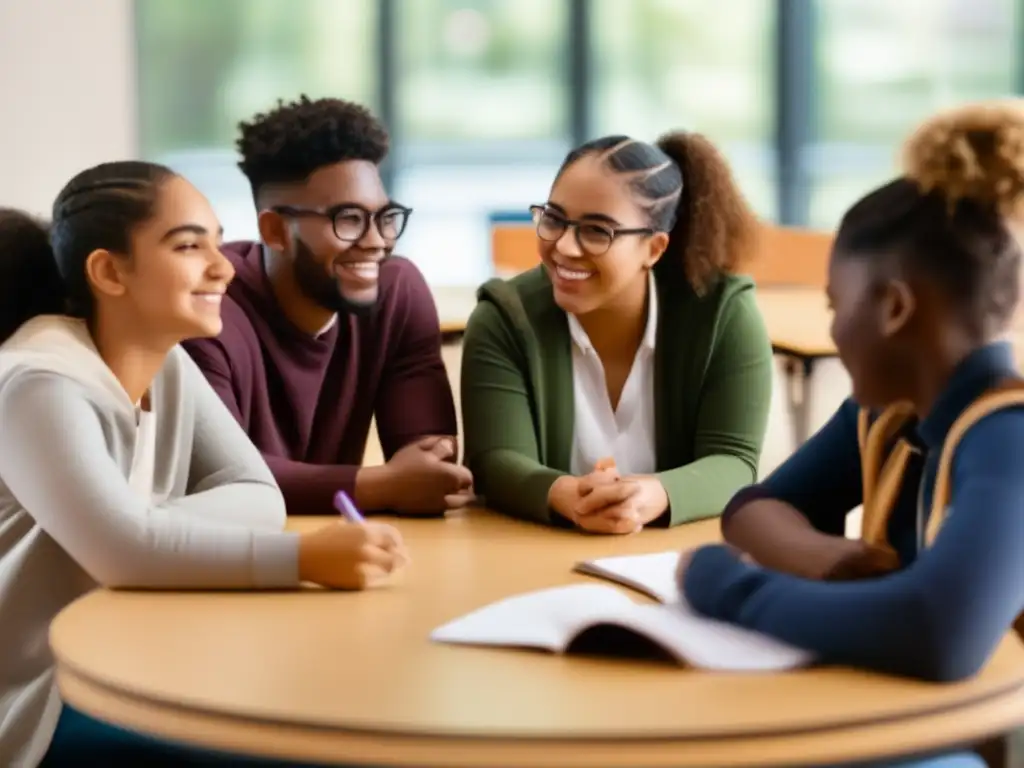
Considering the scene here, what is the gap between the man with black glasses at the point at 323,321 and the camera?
2.17m

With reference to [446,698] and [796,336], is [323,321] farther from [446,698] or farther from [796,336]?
[796,336]

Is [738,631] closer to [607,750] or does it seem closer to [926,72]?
[607,750]

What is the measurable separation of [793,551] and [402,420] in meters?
0.83

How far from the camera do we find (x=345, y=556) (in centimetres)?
157

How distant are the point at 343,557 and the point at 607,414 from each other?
0.66 metres

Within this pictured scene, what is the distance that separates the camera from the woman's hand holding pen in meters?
1.57

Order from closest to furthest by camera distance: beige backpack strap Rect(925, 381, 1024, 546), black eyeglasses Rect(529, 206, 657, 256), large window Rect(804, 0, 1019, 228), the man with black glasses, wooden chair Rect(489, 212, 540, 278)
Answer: beige backpack strap Rect(925, 381, 1024, 546) → black eyeglasses Rect(529, 206, 657, 256) → the man with black glasses → wooden chair Rect(489, 212, 540, 278) → large window Rect(804, 0, 1019, 228)

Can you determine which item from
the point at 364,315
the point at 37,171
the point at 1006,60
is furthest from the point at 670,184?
the point at 1006,60

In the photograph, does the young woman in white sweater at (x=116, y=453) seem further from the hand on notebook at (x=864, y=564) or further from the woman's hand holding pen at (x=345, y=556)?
the hand on notebook at (x=864, y=564)

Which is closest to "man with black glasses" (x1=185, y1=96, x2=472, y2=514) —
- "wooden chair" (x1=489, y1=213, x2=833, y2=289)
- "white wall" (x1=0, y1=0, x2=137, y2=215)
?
"wooden chair" (x1=489, y1=213, x2=833, y2=289)

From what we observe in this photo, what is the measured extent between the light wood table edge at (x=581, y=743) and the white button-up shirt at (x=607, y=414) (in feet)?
2.98

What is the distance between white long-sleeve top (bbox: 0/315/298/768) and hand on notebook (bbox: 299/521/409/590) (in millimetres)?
17

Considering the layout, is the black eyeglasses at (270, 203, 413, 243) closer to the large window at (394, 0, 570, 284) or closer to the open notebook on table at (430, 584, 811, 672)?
the open notebook on table at (430, 584, 811, 672)

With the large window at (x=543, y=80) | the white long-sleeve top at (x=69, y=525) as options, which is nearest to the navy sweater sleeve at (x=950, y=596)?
the white long-sleeve top at (x=69, y=525)
